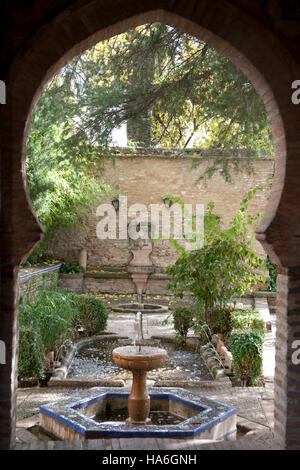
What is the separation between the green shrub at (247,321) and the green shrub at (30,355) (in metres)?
3.36

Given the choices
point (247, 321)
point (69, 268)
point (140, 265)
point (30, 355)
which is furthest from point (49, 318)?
point (140, 265)

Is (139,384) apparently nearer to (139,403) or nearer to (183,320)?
(139,403)

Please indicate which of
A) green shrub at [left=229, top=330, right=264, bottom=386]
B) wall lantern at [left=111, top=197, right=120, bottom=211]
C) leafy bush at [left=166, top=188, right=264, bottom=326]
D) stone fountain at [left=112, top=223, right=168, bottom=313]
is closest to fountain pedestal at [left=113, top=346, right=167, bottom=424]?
green shrub at [left=229, top=330, right=264, bottom=386]

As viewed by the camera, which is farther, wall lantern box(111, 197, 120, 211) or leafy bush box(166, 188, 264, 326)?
wall lantern box(111, 197, 120, 211)

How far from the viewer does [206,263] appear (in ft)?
30.5

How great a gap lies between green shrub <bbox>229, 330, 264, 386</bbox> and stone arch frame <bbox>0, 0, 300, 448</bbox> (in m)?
3.25

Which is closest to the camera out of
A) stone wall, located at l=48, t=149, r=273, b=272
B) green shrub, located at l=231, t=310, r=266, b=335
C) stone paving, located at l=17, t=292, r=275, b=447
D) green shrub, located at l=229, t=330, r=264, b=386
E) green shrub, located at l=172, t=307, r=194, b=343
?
stone paving, located at l=17, t=292, r=275, b=447

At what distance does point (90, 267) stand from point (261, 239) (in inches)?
534

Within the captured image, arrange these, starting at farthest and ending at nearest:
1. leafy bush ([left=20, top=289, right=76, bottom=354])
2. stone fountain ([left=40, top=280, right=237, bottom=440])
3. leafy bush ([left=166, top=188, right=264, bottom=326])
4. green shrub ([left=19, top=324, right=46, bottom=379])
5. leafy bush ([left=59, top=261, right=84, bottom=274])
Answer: leafy bush ([left=59, top=261, right=84, bottom=274]) → leafy bush ([left=166, top=188, right=264, bottom=326]) → leafy bush ([left=20, top=289, right=76, bottom=354]) → green shrub ([left=19, top=324, right=46, bottom=379]) → stone fountain ([left=40, top=280, right=237, bottom=440])

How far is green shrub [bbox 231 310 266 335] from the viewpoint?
8.42 meters

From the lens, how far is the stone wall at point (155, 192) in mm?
16875

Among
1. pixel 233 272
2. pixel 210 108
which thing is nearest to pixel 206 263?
pixel 233 272

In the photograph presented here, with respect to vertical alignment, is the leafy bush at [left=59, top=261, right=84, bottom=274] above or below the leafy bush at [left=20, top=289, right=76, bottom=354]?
above

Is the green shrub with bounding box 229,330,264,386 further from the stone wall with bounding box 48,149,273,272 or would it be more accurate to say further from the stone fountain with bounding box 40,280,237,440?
the stone wall with bounding box 48,149,273,272
